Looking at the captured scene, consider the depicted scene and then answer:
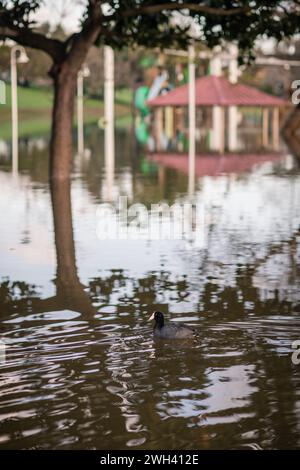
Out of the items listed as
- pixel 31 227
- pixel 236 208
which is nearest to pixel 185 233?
pixel 31 227

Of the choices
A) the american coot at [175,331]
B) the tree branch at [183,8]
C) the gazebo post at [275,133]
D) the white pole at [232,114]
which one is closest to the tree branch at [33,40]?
the tree branch at [183,8]

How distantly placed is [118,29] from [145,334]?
1692 centimetres

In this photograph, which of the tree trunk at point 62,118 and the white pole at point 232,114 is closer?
the tree trunk at point 62,118

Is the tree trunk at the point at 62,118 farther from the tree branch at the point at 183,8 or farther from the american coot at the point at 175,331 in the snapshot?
the american coot at the point at 175,331

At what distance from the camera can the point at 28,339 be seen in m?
9.87

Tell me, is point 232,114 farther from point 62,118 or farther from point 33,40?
point 33,40

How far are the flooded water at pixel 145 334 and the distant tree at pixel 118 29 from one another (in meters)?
5.35

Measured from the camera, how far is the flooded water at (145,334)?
7398mm

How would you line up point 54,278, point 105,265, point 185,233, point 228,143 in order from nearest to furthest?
point 54,278, point 105,265, point 185,233, point 228,143

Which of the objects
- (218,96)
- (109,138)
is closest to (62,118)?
(109,138)

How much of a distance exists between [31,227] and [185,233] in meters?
2.51
